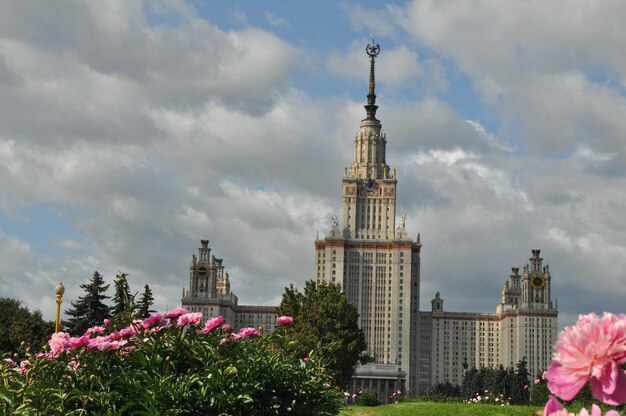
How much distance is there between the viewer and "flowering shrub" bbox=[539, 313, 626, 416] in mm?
3486

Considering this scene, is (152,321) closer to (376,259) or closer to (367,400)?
(367,400)

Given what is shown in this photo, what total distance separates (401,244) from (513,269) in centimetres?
2337

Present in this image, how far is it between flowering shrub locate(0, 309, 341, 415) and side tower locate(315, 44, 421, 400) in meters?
151

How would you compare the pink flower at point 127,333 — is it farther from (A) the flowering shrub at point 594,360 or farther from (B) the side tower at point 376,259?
(B) the side tower at point 376,259

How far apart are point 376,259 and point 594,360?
169m

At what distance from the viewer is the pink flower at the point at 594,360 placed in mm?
3486

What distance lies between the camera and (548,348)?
171 meters

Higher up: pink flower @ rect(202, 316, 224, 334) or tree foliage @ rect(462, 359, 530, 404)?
pink flower @ rect(202, 316, 224, 334)

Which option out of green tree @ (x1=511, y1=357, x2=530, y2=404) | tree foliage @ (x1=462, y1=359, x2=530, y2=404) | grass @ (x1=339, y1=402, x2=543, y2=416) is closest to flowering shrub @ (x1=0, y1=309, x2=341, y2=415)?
grass @ (x1=339, y1=402, x2=543, y2=416)

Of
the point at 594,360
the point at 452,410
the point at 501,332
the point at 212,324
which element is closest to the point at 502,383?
the point at 501,332

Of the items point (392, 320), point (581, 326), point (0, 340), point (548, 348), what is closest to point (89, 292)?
point (0, 340)

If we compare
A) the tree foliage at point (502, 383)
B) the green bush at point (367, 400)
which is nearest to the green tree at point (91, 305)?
the green bush at point (367, 400)

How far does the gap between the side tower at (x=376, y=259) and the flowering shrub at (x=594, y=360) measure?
161663 mm

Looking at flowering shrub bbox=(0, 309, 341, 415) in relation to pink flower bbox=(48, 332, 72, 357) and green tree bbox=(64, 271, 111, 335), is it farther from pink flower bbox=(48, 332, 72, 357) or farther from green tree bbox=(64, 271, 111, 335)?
green tree bbox=(64, 271, 111, 335)
